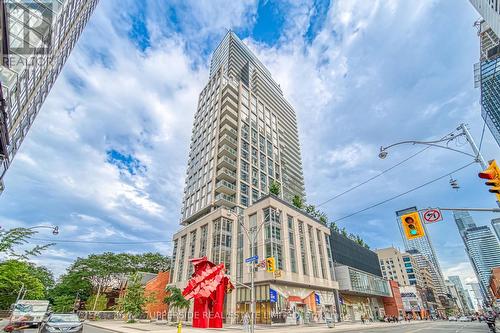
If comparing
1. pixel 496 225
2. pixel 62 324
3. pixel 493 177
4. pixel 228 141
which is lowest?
pixel 62 324

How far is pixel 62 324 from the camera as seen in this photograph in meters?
12.8

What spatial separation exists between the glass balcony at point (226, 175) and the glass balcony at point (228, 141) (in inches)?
260

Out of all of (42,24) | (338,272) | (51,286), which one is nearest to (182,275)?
(338,272)

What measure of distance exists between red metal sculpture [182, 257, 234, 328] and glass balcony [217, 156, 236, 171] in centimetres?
2883

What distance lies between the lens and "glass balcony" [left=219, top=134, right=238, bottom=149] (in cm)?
5462

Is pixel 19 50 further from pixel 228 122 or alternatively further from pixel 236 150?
pixel 228 122

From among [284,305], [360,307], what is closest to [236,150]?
[284,305]

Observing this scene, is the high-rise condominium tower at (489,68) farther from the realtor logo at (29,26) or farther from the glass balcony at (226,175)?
the realtor logo at (29,26)

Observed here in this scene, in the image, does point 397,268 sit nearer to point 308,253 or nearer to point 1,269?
point 308,253

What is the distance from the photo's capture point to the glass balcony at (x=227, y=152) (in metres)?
53.0

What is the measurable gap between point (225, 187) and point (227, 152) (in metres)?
8.52

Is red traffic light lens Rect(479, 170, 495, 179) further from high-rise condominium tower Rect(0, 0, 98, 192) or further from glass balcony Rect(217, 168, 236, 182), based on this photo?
glass balcony Rect(217, 168, 236, 182)

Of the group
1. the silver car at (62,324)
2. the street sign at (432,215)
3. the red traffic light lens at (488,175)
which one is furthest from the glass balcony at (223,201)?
the red traffic light lens at (488,175)

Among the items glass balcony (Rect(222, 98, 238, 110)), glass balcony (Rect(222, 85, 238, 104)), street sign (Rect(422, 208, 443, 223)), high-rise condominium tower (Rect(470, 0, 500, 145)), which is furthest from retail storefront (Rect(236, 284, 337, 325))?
glass balcony (Rect(222, 85, 238, 104))
